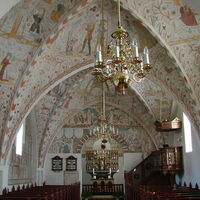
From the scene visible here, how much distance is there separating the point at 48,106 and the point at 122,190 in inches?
319

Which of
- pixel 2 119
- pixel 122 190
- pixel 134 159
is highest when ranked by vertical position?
pixel 2 119

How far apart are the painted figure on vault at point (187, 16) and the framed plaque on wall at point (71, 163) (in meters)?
12.4

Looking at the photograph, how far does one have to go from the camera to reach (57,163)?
19.8m

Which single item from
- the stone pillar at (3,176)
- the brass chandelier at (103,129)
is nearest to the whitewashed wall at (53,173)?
the brass chandelier at (103,129)

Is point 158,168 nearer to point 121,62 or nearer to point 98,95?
point 98,95

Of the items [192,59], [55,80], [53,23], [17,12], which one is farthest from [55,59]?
[192,59]

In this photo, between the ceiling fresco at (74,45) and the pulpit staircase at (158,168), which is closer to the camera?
the ceiling fresco at (74,45)

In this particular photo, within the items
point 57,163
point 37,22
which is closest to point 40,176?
point 57,163

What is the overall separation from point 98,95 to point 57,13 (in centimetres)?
942

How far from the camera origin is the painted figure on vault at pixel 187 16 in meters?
10.3

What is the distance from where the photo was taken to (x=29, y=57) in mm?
11906

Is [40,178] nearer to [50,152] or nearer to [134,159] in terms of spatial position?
[50,152]

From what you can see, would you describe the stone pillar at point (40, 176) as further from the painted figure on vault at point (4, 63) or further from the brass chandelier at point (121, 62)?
the brass chandelier at point (121, 62)

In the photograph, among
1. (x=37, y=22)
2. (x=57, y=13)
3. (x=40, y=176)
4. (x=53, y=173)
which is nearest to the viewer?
(x=57, y=13)
